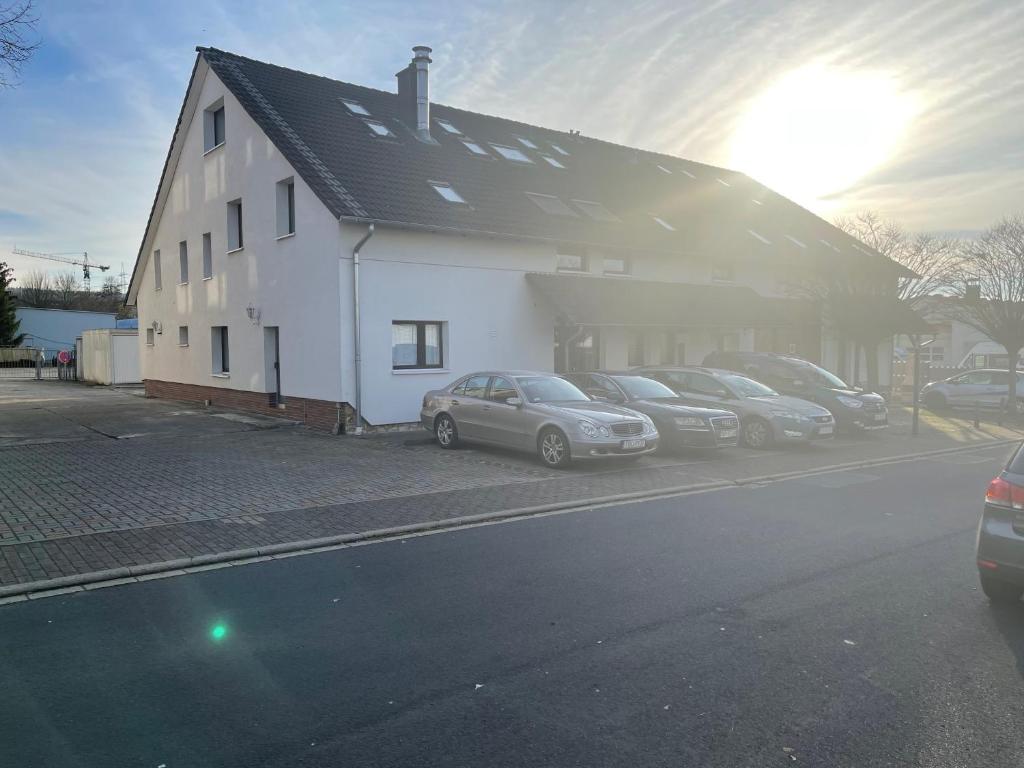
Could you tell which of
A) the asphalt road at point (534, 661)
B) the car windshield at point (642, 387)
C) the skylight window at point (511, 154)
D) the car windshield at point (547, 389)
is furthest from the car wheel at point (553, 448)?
the skylight window at point (511, 154)

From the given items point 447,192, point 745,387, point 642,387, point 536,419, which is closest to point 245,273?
point 447,192

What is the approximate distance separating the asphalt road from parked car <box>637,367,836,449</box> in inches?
280

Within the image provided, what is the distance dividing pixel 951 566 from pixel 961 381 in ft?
67.5

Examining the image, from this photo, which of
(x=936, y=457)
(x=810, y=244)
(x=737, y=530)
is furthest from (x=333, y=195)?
(x=810, y=244)

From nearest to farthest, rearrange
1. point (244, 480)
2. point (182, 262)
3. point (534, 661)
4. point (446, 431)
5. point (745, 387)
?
1. point (534, 661)
2. point (244, 480)
3. point (446, 431)
4. point (745, 387)
5. point (182, 262)

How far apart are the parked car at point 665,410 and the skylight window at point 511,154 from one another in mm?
10525

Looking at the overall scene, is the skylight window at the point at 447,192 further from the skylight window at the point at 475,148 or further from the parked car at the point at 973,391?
the parked car at the point at 973,391

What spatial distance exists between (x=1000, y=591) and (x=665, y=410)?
8230 millimetres

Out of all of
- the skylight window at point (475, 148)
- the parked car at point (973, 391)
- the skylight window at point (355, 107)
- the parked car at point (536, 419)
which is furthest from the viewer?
the parked car at point (973, 391)

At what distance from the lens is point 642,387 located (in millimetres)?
14461

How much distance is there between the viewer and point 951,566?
6.41 metres

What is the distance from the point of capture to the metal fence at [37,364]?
38406 mm

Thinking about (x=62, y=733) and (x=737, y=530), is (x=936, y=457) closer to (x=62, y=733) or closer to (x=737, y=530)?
(x=737, y=530)

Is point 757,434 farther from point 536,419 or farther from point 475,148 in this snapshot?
point 475,148
